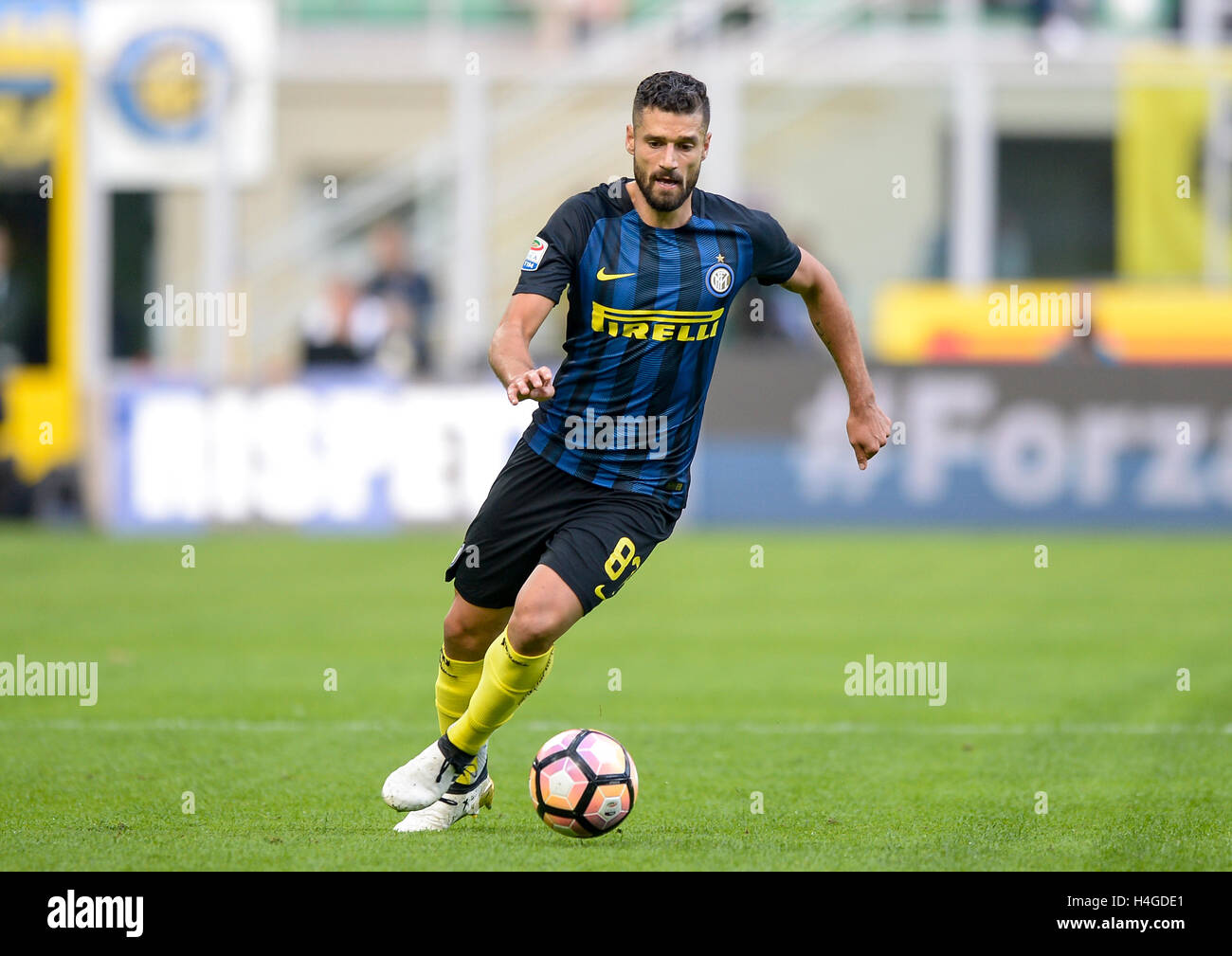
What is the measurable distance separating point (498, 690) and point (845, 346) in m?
1.72

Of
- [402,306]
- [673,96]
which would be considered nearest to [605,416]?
[673,96]

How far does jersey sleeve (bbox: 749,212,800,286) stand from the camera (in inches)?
253

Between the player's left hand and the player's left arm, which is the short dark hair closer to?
the player's left arm

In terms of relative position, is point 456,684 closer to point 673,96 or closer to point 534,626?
point 534,626

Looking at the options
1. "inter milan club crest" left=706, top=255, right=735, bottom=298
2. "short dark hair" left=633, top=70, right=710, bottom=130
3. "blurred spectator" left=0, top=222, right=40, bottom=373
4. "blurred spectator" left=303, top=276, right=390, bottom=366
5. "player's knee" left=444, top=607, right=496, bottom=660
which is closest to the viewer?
"short dark hair" left=633, top=70, right=710, bottom=130

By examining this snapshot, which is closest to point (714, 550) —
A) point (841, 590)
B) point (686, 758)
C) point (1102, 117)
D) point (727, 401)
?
point (727, 401)

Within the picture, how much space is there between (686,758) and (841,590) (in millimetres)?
6021

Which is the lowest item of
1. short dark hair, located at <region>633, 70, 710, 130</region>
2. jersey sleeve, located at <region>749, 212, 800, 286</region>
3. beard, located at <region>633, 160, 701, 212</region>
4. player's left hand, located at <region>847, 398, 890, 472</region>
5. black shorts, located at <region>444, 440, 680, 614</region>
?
black shorts, located at <region>444, 440, 680, 614</region>

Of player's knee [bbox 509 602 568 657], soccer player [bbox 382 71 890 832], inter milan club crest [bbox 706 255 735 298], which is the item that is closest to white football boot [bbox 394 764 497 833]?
soccer player [bbox 382 71 890 832]

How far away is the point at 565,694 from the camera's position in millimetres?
9555

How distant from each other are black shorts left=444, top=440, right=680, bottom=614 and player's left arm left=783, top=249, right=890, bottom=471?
2.33 ft

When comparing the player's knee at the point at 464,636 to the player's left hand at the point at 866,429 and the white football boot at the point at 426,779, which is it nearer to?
the white football boot at the point at 426,779

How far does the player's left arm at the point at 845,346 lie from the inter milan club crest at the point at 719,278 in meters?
0.34

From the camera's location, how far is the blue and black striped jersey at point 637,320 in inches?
244
